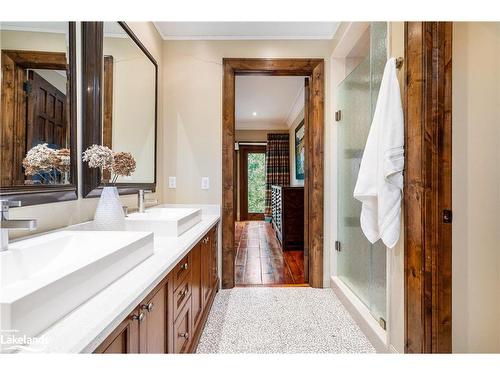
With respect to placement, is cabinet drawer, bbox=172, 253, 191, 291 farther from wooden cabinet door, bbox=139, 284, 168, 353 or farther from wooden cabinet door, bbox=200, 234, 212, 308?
wooden cabinet door, bbox=200, 234, 212, 308

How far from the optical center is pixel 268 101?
16.2 feet

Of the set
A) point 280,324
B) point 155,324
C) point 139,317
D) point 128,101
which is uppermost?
point 128,101

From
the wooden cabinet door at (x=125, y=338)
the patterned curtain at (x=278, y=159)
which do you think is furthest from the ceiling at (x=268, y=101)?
the wooden cabinet door at (x=125, y=338)

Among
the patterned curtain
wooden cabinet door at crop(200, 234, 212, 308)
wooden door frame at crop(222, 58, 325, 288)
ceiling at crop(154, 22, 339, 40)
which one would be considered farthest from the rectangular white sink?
the patterned curtain

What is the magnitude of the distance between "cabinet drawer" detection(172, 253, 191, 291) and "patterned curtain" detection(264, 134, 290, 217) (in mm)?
5392

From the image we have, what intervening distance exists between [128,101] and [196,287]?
1.37 m

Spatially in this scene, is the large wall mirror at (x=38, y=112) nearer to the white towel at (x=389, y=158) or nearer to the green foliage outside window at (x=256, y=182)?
the white towel at (x=389, y=158)

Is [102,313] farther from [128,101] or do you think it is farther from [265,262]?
[265,262]

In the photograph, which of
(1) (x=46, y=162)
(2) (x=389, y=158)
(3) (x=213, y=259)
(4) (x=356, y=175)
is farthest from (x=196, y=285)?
(4) (x=356, y=175)

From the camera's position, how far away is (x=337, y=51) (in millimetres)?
2498

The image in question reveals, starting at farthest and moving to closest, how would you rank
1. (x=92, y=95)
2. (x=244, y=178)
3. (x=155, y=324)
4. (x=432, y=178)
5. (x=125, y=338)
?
(x=244, y=178) < (x=92, y=95) < (x=432, y=178) < (x=155, y=324) < (x=125, y=338)

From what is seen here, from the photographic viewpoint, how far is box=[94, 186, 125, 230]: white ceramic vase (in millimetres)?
1336
